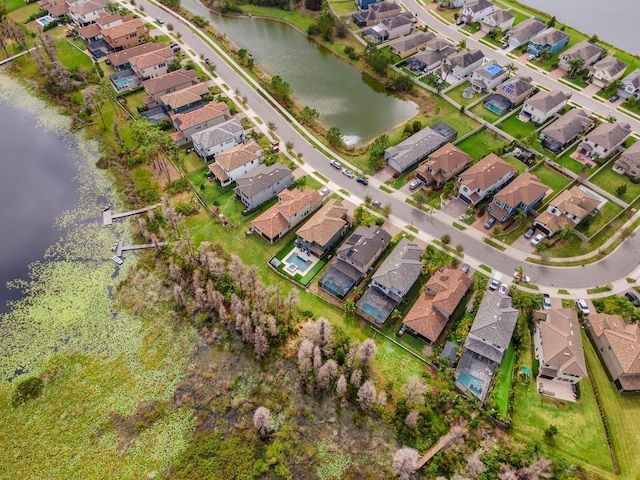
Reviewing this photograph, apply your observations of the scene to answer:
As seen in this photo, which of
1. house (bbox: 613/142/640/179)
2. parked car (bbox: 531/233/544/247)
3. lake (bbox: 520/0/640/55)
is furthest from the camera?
lake (bbox: 520/0/640/55)

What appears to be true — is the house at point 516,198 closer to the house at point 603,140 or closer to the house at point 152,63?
the house at point 603,140

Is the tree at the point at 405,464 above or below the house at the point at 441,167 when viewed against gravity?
below

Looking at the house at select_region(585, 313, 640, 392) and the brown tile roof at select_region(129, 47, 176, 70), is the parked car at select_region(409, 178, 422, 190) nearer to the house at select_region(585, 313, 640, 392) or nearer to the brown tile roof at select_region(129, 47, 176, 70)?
the house at select_region(585, 313, 640, 392)

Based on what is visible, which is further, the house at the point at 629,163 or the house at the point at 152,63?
the house at the point at 152,63

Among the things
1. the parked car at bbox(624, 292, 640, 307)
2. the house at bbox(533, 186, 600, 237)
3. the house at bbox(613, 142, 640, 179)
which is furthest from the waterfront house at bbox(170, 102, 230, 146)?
the house at bbox(613, 142, 640, 179)

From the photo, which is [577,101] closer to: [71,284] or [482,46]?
[482,46]

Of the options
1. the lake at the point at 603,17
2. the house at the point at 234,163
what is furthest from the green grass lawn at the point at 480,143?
the lake at the point at 603,17
